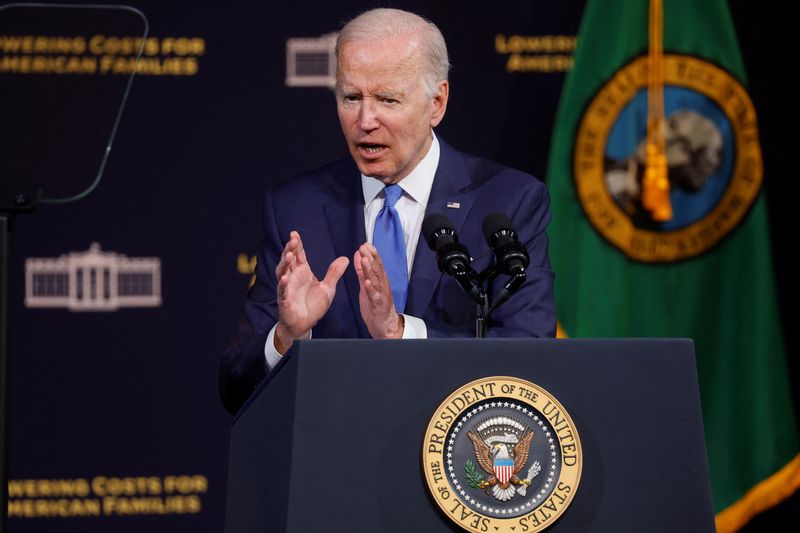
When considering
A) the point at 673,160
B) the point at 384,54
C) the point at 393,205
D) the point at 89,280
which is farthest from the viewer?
the point at 673,160

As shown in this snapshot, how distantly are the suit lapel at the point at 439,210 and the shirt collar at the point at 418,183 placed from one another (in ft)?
0.05

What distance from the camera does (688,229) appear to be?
3.88 meters

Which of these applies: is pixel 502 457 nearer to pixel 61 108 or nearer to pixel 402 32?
pixel 402 32

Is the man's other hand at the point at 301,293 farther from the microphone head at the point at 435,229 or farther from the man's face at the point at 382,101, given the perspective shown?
the man's face at the point at 382,101

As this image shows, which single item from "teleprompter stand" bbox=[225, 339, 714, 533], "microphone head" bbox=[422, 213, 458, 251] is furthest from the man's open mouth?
"teleprompter stand" bbox=[225, 339, 714, 533]

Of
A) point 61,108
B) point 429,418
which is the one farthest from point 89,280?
point 429,418

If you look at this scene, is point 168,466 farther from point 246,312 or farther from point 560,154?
point 560,154

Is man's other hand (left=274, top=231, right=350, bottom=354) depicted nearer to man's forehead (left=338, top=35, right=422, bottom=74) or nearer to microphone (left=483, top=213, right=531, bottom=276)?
microphone (left=483, top=213, right=531, bottom=276)

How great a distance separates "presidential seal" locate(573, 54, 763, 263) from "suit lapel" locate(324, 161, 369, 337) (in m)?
1.30

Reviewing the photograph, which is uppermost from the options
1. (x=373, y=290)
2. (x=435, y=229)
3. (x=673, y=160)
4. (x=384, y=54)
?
(x=384, y=54)

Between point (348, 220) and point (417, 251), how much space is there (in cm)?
21

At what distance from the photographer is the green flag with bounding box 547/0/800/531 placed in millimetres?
3857

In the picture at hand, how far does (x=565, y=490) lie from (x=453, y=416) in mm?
187

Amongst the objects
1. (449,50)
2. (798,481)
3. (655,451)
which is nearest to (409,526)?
(655,451)
